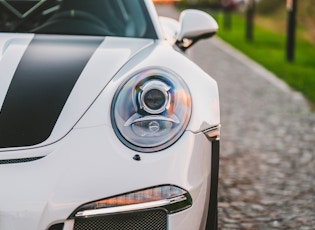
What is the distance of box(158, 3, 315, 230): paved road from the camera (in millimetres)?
4641

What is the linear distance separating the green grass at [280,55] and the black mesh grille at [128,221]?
6858 mm

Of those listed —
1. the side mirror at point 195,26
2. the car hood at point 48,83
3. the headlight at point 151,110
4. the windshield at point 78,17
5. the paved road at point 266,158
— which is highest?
the car hood at point 48,83

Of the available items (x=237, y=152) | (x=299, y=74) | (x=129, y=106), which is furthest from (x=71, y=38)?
(x=299, y=74)

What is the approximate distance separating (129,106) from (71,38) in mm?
880

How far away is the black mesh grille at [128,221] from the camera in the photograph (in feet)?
9.20

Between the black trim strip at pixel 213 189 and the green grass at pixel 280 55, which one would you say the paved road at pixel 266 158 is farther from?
the black trim strip at pixel 213 189

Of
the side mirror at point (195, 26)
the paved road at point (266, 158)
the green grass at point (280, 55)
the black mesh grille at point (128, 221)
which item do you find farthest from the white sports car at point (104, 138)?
the green grass at point (280, 55)

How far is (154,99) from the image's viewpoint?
10.2 ft

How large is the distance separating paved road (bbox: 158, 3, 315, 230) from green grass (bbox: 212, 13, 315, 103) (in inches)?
12.0

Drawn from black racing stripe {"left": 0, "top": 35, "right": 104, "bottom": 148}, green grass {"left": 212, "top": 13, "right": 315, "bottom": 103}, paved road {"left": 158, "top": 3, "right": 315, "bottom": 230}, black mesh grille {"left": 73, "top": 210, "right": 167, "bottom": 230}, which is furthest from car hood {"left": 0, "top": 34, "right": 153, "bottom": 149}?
green grass {"left": 212, "top": 13, "right": 315, "bottom": 103}

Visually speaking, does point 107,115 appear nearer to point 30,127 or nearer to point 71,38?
point 30,127

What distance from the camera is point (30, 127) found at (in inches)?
120

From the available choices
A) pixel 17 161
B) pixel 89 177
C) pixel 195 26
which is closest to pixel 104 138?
pixel 89 177

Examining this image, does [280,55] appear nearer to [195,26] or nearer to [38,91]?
[195,26]
